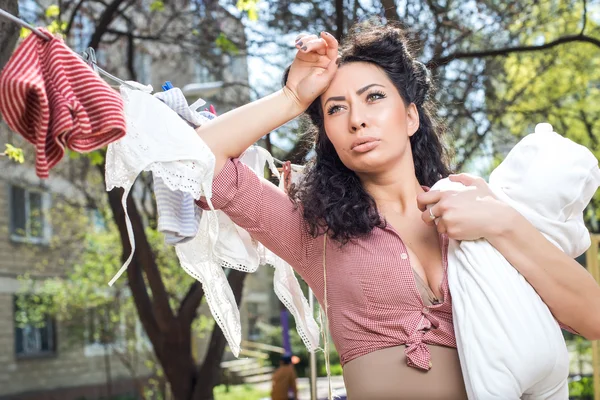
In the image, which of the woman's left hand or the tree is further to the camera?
the tree

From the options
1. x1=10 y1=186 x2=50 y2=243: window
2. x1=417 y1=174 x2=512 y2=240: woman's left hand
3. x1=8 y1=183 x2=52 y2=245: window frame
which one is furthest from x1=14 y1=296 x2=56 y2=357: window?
x1=417 y1=174 x2=512 y2=240: woman's left hand

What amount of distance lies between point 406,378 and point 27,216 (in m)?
15.2

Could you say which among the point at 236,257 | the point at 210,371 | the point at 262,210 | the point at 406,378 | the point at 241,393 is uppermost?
the point at 262,210

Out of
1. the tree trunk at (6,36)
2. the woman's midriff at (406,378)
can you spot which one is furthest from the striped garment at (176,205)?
the tree trunk at (6,36)

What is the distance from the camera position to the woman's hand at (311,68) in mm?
2424

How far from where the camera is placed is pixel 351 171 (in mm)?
2564

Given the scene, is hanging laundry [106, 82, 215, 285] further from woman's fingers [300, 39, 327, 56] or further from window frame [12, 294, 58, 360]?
window frame [12, 294, 58, 360]

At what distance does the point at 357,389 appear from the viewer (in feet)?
7.50

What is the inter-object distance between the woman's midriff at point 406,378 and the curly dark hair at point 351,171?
36 centimetres

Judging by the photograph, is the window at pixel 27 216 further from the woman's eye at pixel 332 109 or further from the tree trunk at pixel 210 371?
the woman's eye at pixel 332 109

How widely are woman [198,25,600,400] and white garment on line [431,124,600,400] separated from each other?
6 cm

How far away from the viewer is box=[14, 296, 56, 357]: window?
51.9 ft

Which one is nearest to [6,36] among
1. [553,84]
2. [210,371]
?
[210,371]

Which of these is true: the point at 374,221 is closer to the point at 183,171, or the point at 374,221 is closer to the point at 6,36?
the point at 183,171
